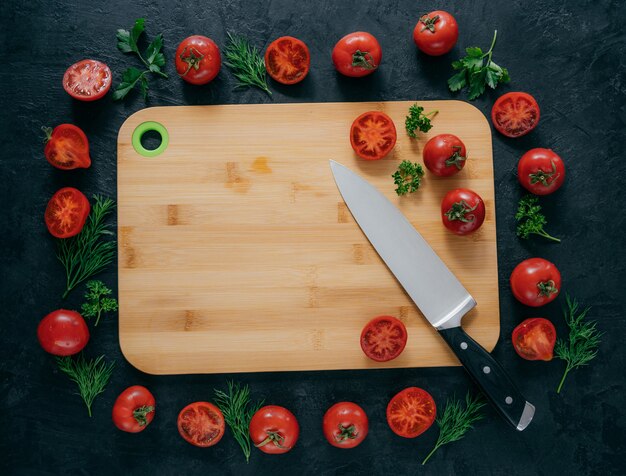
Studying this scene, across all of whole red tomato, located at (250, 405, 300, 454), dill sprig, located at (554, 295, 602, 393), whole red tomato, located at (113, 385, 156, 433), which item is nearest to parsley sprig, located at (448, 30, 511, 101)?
dill sprig, located at (554, 295, 602, 393)

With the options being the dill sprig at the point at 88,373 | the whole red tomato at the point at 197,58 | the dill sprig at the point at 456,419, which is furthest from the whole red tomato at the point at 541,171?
the dill sprig at the point at 88,373

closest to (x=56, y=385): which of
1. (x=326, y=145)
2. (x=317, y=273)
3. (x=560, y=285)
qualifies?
(x=317, y=273)

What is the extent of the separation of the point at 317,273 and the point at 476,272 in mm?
543

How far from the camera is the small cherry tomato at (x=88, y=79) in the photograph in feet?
6.25

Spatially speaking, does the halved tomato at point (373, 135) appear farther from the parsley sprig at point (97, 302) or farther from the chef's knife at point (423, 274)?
the parsley sprig at point (97, 302)

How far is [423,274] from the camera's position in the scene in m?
1.87

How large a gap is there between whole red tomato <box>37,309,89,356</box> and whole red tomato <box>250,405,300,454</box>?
65 cm

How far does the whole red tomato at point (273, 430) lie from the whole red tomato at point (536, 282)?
2.91ft

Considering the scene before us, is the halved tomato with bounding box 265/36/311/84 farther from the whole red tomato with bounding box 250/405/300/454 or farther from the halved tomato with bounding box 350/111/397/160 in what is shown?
the whole red tomato with bounding box 250/405/300/454

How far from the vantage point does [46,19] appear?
6.43 ft

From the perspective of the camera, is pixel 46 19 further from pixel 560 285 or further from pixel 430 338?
pixel 560 285

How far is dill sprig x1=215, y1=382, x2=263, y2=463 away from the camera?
6.32 ft

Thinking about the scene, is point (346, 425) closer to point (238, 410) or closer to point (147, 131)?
point (238, 410)

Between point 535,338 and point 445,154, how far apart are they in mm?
691
